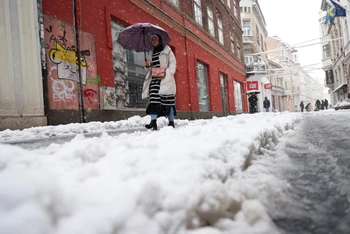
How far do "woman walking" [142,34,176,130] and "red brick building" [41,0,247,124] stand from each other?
2589 mm

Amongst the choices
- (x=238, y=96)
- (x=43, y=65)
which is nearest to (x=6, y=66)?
(x=43, y=65)

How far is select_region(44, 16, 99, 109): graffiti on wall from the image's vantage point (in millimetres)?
6145

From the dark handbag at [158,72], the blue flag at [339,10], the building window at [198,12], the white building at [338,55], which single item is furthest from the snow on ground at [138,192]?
the white building at [338,55]

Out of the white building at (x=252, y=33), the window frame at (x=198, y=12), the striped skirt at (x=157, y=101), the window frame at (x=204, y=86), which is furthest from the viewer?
the white building at (x=252, y=33)

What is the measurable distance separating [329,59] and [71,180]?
4239cm

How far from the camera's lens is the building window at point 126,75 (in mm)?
7812

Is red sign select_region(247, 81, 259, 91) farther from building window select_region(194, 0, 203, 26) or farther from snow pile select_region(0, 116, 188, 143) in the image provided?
snow pile select_region(0, 116, 188, 143)

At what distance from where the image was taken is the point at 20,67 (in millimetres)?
5656

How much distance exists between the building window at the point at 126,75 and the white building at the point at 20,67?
229cm

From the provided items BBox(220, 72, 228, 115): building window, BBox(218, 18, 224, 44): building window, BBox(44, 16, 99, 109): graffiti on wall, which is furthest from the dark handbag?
BBox(218, 18, 224, 44): building window

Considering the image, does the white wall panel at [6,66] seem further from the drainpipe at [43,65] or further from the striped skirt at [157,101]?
the striped skirt at [157,101]

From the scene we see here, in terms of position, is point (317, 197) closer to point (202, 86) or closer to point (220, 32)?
point (202, 86)

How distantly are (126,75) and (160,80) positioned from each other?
373 centimetres

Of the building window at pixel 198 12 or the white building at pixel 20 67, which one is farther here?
the building window at pixel 198 12
